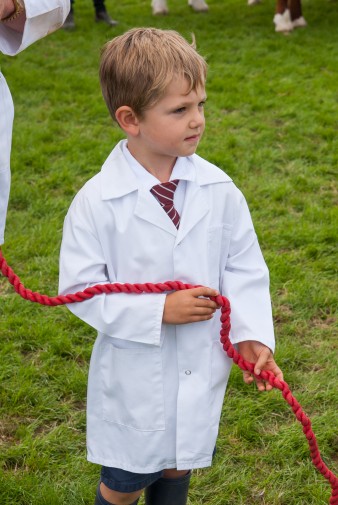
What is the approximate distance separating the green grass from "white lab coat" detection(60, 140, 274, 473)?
2.46ft

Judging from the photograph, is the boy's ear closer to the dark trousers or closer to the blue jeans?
the blue jeans

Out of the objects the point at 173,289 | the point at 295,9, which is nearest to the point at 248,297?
the point at 173,289

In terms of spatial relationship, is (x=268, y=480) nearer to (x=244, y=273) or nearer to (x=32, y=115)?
(x=244, y=273)

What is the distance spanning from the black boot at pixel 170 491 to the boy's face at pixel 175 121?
0.96 m

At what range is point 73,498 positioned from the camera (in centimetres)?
280

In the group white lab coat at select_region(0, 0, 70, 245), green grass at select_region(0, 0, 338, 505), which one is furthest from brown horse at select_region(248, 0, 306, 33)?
white lab coat at select_region(0, 0, 70, 245)

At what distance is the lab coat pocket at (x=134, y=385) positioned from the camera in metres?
2.10

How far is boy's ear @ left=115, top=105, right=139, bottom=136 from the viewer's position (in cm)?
207

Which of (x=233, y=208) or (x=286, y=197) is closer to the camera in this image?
(x=233, y=208)

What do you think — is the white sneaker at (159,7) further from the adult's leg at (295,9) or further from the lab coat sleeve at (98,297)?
the lab coat sleeve at (98,297)

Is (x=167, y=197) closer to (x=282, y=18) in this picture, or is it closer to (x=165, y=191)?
(x=165, y=191)

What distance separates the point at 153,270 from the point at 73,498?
110 centimetres

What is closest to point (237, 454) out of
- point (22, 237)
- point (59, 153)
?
point (22, 237)

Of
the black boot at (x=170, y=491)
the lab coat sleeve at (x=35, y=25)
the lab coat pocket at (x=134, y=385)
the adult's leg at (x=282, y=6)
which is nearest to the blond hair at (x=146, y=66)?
the lab coat sleeve at (x=35, y=25)
